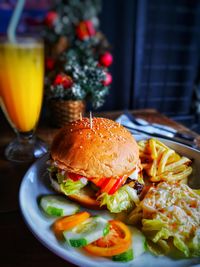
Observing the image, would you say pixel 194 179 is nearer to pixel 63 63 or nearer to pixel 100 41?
pixel 63 63

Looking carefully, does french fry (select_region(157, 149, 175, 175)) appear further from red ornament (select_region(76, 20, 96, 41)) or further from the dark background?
red ornament (select_region(76, 20, 96, 41))

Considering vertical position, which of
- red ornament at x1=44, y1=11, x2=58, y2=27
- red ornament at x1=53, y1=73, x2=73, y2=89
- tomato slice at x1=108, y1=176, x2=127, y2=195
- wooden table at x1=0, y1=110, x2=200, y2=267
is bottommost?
wooden table at x1=0, y1=110, x2=200, y2=267

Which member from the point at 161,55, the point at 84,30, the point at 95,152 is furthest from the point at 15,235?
the point at 161,55

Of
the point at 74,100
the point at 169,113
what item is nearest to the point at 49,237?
the point at 74,100

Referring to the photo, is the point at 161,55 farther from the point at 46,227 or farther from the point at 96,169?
the point at 46,227

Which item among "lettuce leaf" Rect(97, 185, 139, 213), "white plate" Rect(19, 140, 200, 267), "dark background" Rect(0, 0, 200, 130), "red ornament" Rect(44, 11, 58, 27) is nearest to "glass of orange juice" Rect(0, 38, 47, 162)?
"white plate" Rect(19, 140, 200, 267)

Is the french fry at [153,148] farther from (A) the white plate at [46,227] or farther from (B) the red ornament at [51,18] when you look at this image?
(B) the red ornament at [51,18]
